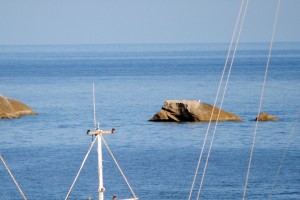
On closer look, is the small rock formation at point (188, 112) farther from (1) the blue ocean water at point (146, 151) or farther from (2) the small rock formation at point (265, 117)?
(2) the small rock formation at point (265, 117)

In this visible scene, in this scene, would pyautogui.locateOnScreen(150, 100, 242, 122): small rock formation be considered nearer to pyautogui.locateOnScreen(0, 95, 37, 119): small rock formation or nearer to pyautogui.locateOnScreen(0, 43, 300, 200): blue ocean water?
pyautogui.locateOnScreen(0, 43, 300, 200): blue ocean water

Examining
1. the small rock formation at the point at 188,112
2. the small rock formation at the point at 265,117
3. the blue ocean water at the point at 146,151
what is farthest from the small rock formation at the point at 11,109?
the small rock formation at the point at 265,117

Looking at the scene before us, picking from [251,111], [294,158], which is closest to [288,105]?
[251,111]

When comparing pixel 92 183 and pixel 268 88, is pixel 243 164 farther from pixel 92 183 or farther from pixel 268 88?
pixel 268 88

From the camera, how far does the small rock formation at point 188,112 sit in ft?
353

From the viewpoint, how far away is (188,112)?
110 meters

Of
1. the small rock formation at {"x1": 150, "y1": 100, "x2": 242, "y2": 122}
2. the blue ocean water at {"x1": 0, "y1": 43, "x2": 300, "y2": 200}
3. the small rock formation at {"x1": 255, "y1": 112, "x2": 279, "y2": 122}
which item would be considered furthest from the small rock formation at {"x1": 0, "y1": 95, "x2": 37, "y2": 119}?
the small rock formation at {"x1": 255, "y1": 112, "x2": 279, "y2": 122}

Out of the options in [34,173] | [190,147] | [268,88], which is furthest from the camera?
[268,88]

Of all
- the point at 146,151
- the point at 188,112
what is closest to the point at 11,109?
the point at 188,112

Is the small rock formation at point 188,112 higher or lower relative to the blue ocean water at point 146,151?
higher

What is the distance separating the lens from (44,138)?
104 meters

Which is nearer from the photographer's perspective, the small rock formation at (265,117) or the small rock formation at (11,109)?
the small rock formation at (265,117)

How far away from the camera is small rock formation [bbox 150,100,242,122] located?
10770 centimetres

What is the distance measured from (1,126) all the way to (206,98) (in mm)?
48705
